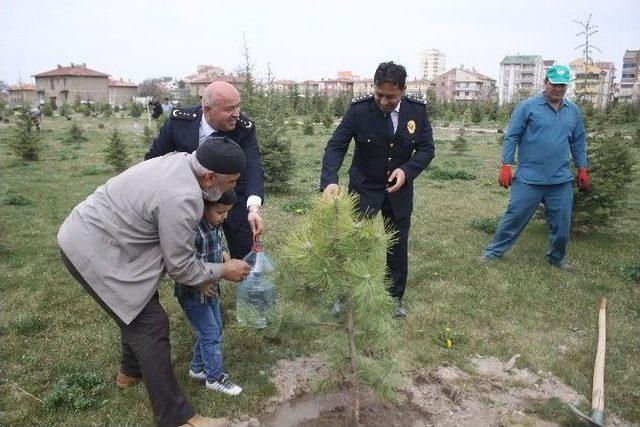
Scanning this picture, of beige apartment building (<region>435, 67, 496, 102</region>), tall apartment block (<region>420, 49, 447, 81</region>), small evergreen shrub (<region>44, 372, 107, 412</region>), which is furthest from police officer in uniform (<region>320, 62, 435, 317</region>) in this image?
tall apartment block (<region>420, 49, 447, 81</region>)

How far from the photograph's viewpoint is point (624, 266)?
215 inches

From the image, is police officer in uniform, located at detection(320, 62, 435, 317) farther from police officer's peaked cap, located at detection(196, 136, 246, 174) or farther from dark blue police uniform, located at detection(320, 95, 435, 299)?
police officer's peaked cap, located at detection(196, 136, 246, 174)

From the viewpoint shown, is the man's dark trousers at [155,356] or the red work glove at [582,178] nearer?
the man's dark trousers at [155,356]

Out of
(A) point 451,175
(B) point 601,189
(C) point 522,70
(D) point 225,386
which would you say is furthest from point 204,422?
(C) point 522,70

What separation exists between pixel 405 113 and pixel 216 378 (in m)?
2.43

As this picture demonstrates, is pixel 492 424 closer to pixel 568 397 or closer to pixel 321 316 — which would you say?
pixel 568 397

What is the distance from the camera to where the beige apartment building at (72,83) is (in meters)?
72.6

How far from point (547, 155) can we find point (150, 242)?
4.21m

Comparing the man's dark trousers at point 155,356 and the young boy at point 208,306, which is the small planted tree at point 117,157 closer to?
the young boy at point 208,306

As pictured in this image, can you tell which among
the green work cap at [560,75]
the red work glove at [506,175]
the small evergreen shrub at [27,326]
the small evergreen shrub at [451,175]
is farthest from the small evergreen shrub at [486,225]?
the small evergreen shrub at [27,326]

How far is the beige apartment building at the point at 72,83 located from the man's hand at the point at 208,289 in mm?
79104

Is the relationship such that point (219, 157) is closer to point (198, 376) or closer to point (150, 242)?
point (150, 242)

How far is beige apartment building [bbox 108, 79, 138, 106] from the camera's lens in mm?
80625

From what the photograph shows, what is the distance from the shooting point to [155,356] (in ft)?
8.39
